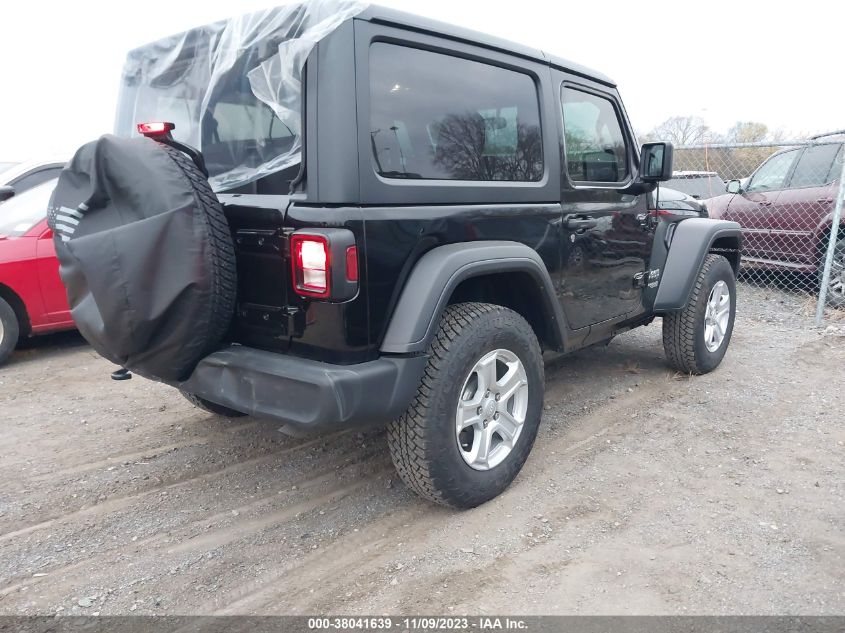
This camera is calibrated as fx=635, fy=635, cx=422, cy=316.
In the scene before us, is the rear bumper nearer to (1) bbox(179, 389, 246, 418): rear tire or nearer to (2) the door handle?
(1) bbox(179, 389, 246, 418): rear tire

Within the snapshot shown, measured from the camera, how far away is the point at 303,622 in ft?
7.23

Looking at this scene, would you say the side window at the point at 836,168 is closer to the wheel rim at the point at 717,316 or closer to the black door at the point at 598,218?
the wheel rim at the point at 717,316

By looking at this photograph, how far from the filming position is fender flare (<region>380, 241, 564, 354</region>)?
2459mm

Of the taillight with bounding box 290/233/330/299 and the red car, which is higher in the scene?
the taillight with bounding box 290/233/330/299

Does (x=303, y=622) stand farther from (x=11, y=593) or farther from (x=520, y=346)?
(x=520, y=346)

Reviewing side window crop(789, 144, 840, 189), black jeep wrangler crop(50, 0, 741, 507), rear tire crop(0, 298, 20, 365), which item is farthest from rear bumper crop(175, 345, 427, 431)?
side window crop(789, 144, 840, 189)

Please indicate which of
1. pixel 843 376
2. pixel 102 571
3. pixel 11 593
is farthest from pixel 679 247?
pixel 11 593

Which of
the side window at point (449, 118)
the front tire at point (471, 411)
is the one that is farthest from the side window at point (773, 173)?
the front tire at point (471, 411)

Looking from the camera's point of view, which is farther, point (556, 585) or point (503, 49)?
point (503, 49)

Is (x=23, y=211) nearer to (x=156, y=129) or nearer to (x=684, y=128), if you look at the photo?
(x=156, y=129)

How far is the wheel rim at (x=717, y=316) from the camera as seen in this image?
15.5ft

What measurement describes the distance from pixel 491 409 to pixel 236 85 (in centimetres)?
182

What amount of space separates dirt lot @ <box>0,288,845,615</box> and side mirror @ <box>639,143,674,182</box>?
150 centimetres

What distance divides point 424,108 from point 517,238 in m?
0.77
